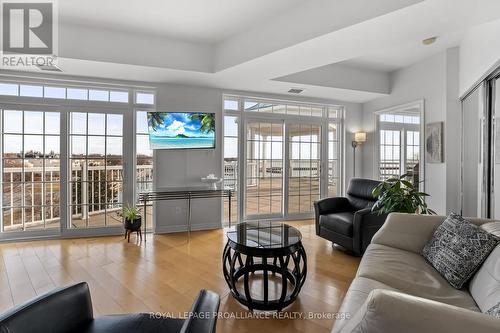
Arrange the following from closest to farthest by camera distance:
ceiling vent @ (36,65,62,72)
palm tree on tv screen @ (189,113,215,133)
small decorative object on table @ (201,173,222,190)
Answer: ceiling vent @ (36,65,62,72), palm tree on tv screen @ (189,113,215,133), small decorative object on table @ (201,173,222,190)

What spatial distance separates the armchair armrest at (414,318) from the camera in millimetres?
819

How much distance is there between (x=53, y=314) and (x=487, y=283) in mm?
2130

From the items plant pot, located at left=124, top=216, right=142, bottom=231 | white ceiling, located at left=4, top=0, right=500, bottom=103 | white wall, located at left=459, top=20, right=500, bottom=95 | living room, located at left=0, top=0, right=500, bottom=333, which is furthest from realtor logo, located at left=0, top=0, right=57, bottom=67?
white wall, located at left=459, top=20, right=500, bottom=95

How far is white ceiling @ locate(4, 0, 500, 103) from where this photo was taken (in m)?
2.41

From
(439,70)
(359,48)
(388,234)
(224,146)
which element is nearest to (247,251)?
(388,234)

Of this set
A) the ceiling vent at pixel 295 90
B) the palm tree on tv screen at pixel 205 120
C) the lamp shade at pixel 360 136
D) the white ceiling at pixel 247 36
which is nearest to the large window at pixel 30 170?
the white ceiling at pixel 247 36

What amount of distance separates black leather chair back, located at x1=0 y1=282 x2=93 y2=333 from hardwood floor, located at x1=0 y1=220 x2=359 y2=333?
983mm

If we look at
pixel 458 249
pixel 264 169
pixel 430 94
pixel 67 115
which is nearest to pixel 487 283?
pixel 458 249

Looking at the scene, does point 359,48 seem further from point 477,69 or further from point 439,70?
point 439,70

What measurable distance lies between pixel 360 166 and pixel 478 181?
2.57 meters

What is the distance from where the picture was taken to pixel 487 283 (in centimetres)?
150

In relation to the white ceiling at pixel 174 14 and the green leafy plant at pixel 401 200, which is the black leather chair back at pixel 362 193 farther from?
the white ceiling at pixel 174 14

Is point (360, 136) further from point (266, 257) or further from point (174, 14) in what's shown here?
point (266, 257)

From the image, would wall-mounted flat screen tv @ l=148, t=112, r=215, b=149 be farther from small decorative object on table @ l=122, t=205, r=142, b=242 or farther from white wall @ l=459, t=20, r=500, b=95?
white wall @ l=459, t=20, r=500, b=95
